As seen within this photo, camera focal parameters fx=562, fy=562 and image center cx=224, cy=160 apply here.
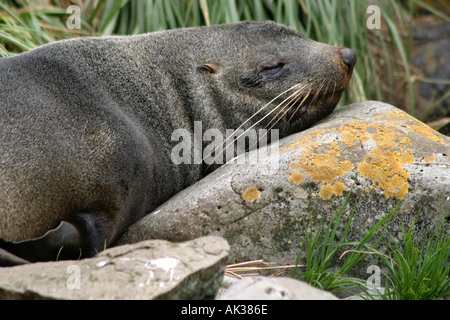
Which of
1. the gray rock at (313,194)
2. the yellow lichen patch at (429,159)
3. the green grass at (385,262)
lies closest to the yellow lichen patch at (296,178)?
the gray rock at (313,194)

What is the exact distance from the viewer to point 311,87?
12.8 ft

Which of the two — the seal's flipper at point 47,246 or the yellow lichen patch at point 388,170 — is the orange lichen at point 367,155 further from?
the seal's flipper at point 47,246

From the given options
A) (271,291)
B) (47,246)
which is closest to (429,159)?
(271,291)

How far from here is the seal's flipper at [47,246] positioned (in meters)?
2.81

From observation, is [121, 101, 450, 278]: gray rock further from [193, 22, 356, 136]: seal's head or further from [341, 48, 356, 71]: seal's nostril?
[341, 48, 356, 71]: seal's nostril

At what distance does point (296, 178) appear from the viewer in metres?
3.14

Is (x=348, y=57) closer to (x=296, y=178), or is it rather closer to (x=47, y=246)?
(x=296, y=178)

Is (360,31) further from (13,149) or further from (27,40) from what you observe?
(13,149)

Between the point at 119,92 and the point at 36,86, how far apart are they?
0.52 meters

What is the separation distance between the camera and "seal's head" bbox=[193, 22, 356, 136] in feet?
12.8

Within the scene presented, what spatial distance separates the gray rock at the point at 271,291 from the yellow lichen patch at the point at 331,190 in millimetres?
844

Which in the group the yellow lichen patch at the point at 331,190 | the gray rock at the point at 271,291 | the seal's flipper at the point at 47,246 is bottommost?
the seal's flipper at the point at 47,246

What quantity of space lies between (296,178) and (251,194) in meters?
0.27
